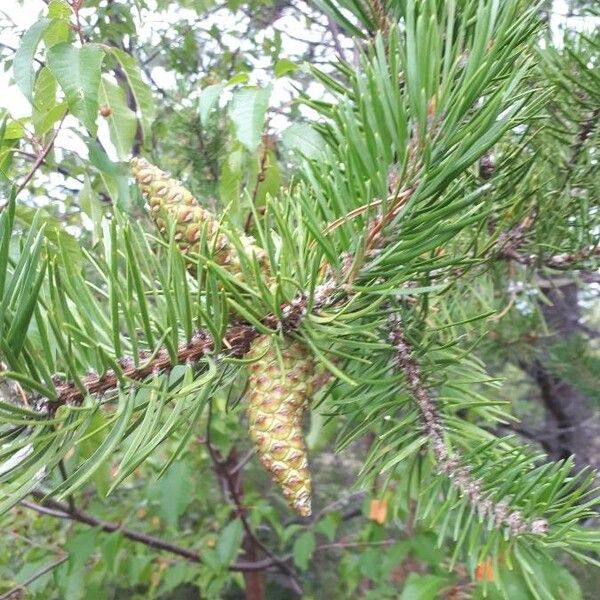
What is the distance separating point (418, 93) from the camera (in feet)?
0.74

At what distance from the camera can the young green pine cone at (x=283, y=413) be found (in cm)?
25

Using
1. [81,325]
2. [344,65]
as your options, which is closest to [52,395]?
[81,325]

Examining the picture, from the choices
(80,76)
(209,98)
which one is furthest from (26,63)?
(209,98)

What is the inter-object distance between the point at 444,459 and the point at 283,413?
0.30ft

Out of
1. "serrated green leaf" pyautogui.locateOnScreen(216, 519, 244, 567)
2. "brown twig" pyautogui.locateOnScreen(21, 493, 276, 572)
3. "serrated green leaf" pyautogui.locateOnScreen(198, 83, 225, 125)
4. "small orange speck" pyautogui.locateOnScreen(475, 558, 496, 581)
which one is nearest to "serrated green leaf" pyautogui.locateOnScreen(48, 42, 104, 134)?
"serrated green leaf" pyautogui.locateOnScreen(198, 83, 225, 125)

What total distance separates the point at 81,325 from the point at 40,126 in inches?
16.0

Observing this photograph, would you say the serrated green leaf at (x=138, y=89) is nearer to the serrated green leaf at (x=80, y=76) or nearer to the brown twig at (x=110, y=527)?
the serrated green leaf at (x=80, y=76)

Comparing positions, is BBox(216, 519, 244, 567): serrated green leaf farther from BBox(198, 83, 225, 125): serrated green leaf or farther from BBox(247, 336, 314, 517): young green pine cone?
BBox(247, 336, 314, 517): young green pine cone

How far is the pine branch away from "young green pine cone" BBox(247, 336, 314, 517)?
70 mm

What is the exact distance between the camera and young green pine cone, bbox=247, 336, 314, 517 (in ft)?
0.84

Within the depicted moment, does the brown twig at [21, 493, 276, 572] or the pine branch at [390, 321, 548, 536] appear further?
the brown twig at [21, 493, 276, 572]

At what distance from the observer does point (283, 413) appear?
262mm

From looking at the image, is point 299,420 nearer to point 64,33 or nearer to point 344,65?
point 344,65

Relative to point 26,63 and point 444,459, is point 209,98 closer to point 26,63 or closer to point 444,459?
point 26,63
